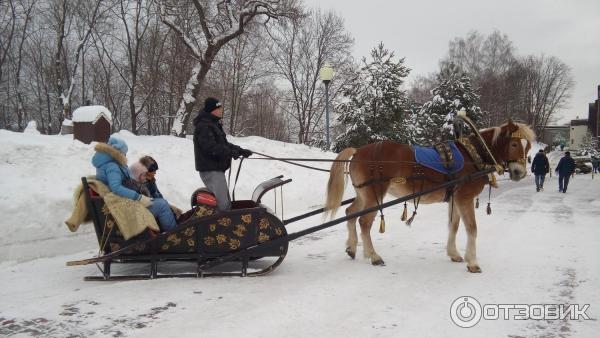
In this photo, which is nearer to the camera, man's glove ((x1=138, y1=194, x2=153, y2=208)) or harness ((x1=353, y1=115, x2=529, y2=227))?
man's glove ((x1=138, y1=194, x2=153, y2=208))

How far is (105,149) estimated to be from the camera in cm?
441

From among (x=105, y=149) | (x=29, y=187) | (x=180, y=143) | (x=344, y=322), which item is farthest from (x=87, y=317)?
(x=180, y=143)

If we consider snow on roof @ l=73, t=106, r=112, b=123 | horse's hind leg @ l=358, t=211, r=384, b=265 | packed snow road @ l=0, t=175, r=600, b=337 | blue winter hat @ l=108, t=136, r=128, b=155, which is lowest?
packed snow road @ l=0, t=175, r=600, b=337

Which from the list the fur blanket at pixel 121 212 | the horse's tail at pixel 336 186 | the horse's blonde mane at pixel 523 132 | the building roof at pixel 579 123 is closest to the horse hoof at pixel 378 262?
the horse's tail at pixel 336 186

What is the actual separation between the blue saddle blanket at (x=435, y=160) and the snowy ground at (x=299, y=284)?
50.6 inches

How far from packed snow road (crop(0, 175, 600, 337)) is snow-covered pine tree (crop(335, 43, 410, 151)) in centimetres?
1223

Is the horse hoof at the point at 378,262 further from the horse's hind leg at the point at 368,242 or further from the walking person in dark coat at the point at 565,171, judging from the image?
the walking person in dark coat at the point at 565,171

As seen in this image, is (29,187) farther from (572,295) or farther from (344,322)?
(572,295)

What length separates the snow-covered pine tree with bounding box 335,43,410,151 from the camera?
59.6ft

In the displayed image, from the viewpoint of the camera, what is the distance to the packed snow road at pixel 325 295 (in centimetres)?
336

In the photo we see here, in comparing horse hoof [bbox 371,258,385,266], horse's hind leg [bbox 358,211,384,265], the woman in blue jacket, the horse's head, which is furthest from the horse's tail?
the woman in blue jacket

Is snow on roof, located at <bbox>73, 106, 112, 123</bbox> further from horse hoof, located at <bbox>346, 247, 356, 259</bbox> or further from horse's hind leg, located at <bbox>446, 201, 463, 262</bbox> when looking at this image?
horse's hind leg, located at <bbox>446, 201, 463, 262</bbox>

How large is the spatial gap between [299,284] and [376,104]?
14.8 metres

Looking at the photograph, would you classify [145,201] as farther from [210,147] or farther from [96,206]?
[210,147]
